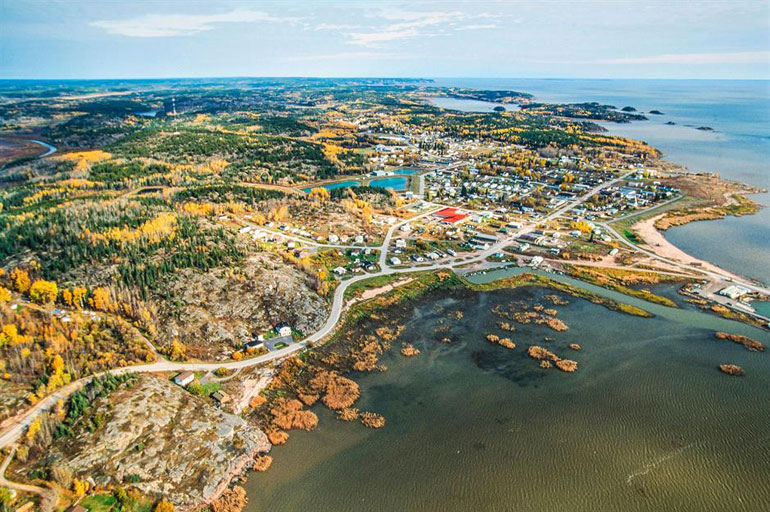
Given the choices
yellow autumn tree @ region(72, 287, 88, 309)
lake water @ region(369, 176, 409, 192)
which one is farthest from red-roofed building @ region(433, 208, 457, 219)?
yellow autumn tree @ region(72, 287, 88, 309)

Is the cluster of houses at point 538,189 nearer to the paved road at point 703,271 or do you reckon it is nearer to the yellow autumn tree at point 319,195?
the paved road at point 703,271

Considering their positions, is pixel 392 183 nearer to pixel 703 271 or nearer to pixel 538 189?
pixel 538 189

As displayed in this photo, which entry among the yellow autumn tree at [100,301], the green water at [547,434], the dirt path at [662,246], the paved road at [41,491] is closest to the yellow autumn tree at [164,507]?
the green water at [547,434]

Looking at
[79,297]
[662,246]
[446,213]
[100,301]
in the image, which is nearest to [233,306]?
[100,301]

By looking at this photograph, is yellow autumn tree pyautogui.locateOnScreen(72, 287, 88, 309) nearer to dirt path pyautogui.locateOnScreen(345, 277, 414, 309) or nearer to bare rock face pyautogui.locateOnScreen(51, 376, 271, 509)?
bare rock face pyautogui.locateOnScreen(51, 376, 271, 509)

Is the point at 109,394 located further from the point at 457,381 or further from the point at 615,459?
the point at 615,459

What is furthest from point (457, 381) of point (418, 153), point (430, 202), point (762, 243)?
point (418, 153)
